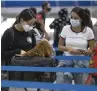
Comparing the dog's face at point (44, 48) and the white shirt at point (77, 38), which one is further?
the white shirt at point (77, 38)

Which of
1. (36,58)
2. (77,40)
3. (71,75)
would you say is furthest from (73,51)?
(36,58)

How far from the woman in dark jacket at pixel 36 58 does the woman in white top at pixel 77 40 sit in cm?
26

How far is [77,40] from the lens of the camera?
3979 mm

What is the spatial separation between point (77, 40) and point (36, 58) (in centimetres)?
58

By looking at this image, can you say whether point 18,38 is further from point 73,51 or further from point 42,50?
point 73,51

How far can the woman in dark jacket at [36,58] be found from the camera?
12.2 ft

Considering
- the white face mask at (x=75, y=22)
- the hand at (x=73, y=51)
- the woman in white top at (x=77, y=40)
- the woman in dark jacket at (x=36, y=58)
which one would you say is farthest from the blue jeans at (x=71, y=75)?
the white face mask at (x=75, y=22)

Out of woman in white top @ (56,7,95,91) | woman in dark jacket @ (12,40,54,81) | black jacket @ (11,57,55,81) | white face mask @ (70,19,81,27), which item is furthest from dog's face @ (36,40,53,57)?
white face mask @ (70,19,81,27)

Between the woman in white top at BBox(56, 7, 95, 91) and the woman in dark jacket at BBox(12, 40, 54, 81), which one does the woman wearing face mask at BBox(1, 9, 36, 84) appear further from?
the woman in white top at BBox(56, 7, 95, 91)

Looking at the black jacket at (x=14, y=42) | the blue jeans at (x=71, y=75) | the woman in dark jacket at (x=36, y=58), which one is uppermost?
the black jacket at (x=14, y=42)

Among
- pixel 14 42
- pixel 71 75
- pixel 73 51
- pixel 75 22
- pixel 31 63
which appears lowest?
pixel 71 75

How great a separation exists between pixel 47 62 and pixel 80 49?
19.7 inches

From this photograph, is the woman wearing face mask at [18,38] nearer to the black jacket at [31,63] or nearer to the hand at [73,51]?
the black jacket at [31,63]

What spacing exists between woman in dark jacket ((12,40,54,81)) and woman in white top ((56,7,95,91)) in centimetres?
26
